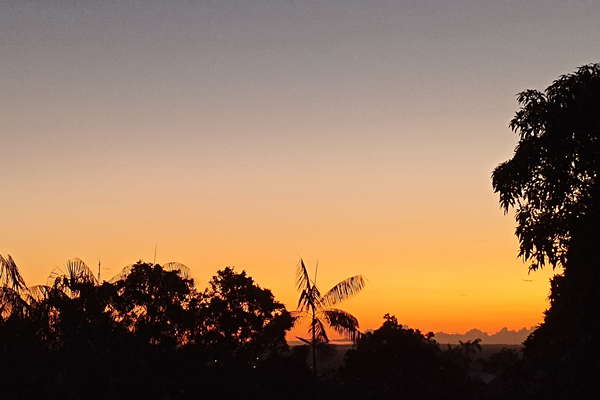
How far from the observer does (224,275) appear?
1981 inches

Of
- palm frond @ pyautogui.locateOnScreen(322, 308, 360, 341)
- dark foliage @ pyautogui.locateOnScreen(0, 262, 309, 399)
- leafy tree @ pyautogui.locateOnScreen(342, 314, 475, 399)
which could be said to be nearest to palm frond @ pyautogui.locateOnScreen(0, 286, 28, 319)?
dark foliage @ pyautogui.locateOnScreen(0, 262, 309, 399)

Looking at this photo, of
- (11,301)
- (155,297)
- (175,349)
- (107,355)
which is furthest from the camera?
(155,297)

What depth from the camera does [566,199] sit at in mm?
27922

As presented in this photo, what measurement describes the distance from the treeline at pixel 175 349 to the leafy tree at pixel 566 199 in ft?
30.2

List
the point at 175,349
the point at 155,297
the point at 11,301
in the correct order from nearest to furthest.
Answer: the point at 11,301 < the point at 175,349 < the point at 155,297

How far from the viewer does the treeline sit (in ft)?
72.3

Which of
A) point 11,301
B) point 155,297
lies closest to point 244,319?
point 155,297

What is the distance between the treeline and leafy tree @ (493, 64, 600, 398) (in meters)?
9.21

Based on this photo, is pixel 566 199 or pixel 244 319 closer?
pixel 566 199

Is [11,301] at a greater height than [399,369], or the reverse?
[11,301]

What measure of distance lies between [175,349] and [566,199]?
16.2m

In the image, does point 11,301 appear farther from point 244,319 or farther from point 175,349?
point 244,319

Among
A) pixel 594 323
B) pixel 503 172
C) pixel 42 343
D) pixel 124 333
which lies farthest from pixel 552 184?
pixel 42 343

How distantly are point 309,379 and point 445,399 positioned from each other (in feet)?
46.0
